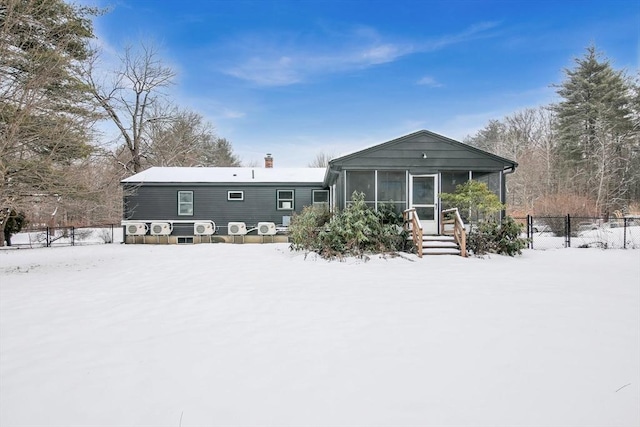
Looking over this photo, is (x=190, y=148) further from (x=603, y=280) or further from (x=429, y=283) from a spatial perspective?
(x=603, y=280)

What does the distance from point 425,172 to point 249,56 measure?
12.9 m

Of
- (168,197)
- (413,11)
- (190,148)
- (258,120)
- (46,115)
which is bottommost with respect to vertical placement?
(168,197)

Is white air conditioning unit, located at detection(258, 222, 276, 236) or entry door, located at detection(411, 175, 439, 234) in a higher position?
entry door, located at detection(411, 175, 439, 234)

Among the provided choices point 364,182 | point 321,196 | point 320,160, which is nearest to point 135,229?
point 321,196

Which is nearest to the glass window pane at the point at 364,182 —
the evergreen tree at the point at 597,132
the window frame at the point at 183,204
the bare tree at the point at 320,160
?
the window frame at the point at 183,204

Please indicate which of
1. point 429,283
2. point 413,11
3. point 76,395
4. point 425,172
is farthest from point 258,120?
point 76,395

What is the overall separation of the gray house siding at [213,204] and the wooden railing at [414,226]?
6200mm

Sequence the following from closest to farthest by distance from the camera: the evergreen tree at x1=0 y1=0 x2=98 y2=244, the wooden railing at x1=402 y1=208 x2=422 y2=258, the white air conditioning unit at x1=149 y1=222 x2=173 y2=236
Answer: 1. the evergreen tree at x1=0 y1=0 x2=98 y2=244
2. the wooden railing at x1=402 y1=208 x2=422 y2=258
3. the white air conditioning unit at x1=149 y1=222 x2=173 y2=236

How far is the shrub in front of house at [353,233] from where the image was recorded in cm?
948

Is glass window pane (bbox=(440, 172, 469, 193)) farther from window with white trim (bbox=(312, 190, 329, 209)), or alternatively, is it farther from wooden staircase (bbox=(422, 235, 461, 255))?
window with white trim (bbox=(312, 190, 329, 209))

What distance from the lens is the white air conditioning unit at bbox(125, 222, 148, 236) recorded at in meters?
15.1

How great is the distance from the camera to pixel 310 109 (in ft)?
80.9

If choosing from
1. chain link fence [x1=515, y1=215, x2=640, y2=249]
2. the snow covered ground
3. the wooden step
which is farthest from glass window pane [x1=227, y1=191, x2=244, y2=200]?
chain link fence [x1=515, y1=215, x2=640, y2=249]

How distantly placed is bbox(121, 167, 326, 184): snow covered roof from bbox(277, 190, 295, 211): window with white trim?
0.57m
